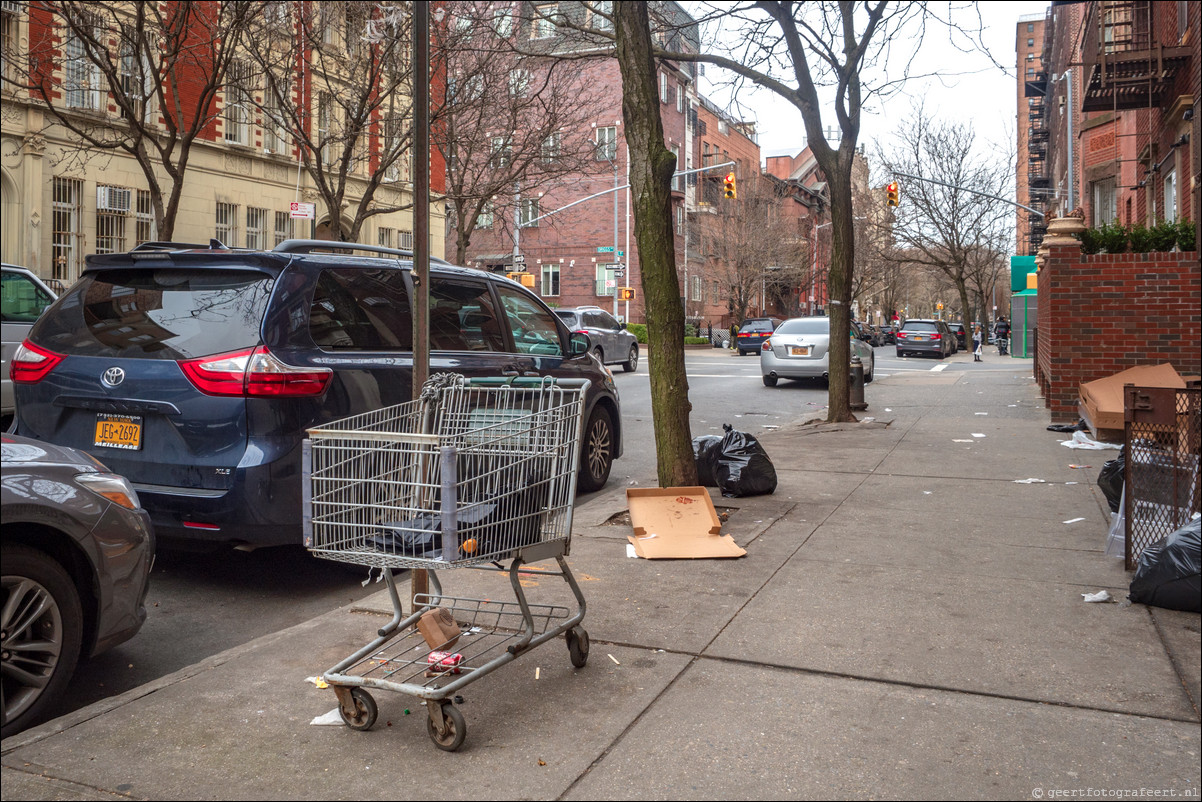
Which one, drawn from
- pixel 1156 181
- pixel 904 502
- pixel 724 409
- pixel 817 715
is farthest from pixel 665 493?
pixel 1156 181

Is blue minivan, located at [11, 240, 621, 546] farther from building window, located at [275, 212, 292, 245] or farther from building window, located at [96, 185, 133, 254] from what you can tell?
building window, located at [275, 212, 292, 245]

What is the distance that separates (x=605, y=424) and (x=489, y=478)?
5127 mm

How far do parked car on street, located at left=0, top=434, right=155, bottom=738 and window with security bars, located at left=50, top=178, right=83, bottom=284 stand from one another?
73.3ft

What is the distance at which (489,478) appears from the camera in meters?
3.84

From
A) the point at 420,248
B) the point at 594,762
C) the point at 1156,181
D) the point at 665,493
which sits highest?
the point at 1156,181

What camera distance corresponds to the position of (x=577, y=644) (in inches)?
166

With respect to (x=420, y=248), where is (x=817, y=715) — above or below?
below

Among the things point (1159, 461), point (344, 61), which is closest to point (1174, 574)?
point (1159, 461)

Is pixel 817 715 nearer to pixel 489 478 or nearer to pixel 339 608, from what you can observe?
pixel 489 478

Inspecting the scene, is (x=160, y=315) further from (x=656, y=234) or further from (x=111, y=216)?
(x=111, y=216)

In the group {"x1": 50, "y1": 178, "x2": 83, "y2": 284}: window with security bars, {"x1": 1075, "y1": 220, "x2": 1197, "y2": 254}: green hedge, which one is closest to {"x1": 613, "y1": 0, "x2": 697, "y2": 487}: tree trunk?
{"x1": 1075, "y1": 220, "x2": 1197, "y2": 254}: green hedge

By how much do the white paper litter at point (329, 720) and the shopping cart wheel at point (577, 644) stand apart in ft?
3.09

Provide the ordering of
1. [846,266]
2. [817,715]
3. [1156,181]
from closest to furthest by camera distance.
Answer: [817,715]
[846,266]
[1156,181]

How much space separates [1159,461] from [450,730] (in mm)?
3889
